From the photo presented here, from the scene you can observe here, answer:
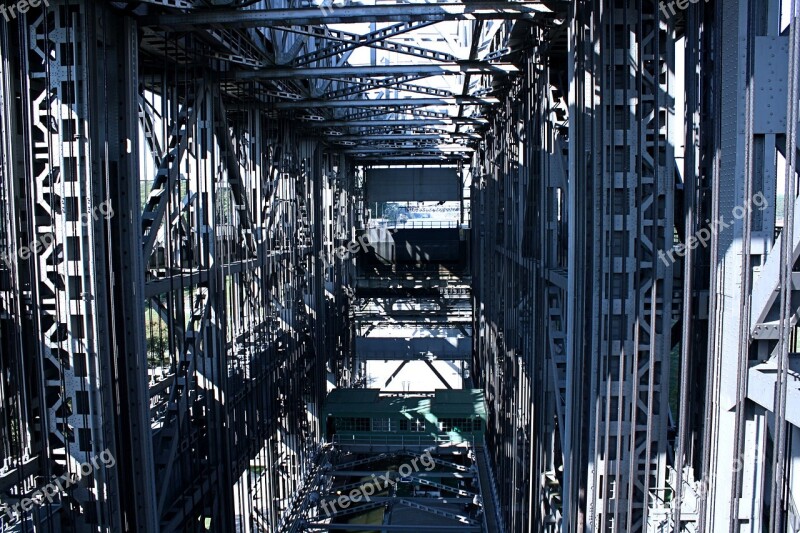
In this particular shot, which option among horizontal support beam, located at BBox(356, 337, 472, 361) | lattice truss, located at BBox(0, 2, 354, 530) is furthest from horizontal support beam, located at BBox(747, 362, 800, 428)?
horizontal support beam, located at BBox(356, 337, 472, 361)

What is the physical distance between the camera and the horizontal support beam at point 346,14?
9.03 m

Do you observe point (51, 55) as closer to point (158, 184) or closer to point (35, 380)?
point (158, 184)

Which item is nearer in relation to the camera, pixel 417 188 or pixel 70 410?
pixel 70 410

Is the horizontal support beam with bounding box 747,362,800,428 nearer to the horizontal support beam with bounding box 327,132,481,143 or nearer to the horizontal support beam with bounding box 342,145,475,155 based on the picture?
the horizontal support beam with bounding box 327,132,481,143

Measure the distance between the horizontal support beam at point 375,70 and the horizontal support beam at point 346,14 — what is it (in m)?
2.70

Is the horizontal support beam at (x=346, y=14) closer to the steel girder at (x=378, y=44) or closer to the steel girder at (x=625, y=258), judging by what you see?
the steel girder at (x=378, y=44)

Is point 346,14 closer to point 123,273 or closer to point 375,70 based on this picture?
point 375,70

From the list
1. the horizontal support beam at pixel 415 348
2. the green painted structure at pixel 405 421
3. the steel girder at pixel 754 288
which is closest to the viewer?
the steel girder at pixel 754 288

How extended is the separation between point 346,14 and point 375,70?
2.90 metres

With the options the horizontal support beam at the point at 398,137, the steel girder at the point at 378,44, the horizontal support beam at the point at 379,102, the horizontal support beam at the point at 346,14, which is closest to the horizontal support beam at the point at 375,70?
the steel girder at the point at 378,44

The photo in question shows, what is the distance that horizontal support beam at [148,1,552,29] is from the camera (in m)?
9.03

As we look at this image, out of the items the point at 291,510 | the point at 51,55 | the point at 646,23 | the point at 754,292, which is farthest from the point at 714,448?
the point at 291,510

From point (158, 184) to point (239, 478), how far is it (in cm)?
636

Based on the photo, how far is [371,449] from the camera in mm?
19844
